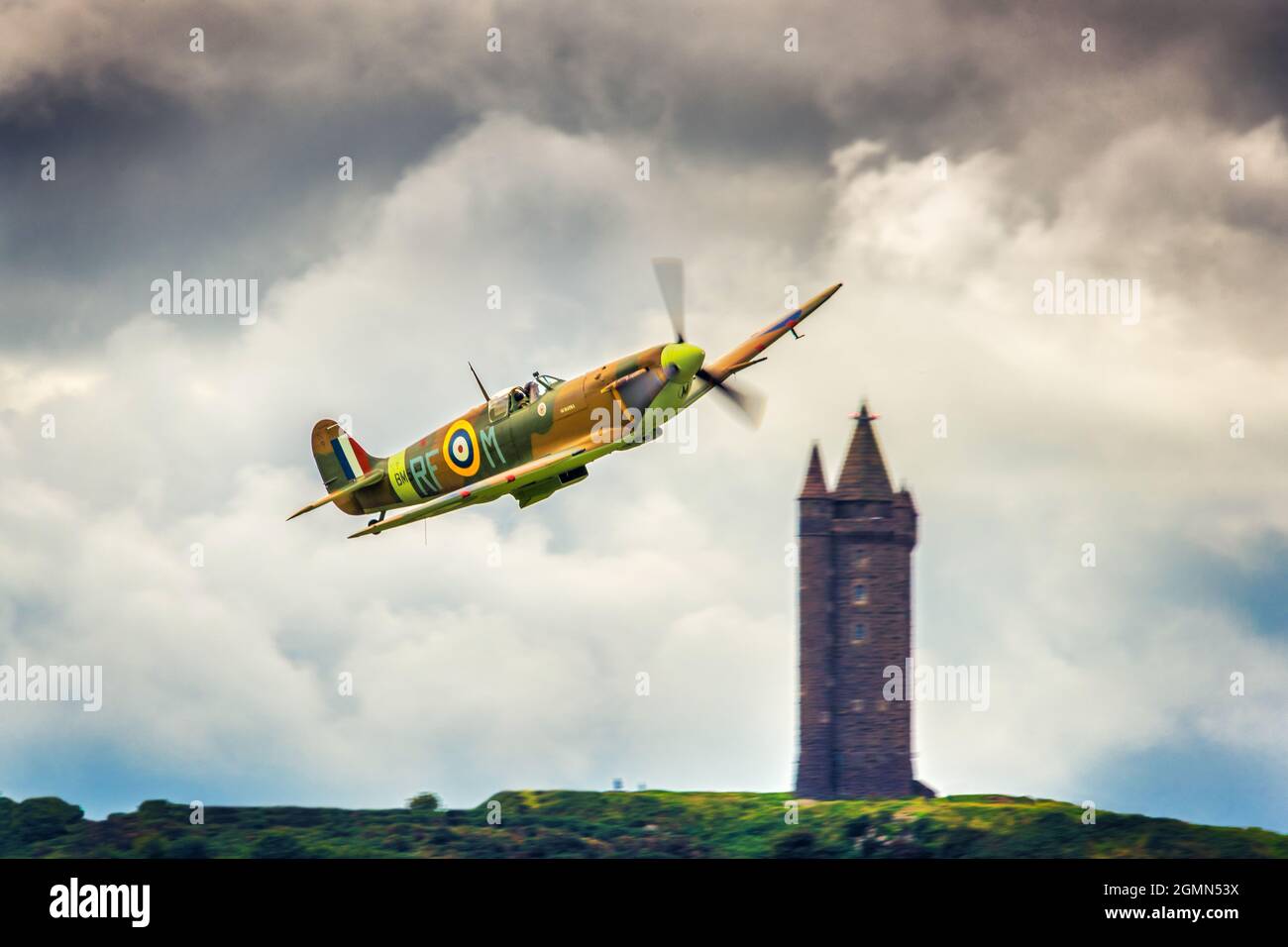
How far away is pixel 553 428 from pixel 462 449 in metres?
5.10

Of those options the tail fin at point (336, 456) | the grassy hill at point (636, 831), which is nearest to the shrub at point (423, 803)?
the grassy hill at point (636, 831)

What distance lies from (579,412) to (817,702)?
391 feet

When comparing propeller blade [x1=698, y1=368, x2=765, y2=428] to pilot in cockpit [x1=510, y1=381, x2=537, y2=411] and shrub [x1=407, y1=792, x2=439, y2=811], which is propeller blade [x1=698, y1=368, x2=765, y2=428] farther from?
shrub [x1=407, y1=792, x2=439, y2=811]

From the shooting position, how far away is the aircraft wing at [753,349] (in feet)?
220

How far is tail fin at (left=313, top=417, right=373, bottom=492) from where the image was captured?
77625 millimetres

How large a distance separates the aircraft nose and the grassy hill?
368 ft

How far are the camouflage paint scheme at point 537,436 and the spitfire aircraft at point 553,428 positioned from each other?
3 cm

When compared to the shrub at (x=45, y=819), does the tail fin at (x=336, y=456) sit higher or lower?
higher

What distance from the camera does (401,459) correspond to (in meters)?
73.9

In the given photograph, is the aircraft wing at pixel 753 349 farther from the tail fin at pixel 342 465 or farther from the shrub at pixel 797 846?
the shrub at pixel 797 846
